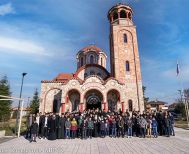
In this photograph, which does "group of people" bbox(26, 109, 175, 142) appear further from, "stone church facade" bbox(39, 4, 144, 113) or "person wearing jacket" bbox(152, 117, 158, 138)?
"stone church facade" bbox(39, 4, 144, 113)

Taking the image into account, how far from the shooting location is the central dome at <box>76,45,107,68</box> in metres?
34.4

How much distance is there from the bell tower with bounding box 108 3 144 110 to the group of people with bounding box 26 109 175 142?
11.4 metres

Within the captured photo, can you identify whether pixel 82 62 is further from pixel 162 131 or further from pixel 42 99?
pixel 162 131

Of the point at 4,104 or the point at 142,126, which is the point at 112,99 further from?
the point at 4,104

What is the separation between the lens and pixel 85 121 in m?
12.5

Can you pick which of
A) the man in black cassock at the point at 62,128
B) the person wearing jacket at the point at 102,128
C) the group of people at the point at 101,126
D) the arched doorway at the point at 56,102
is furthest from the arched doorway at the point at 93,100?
the man in black cassock at the point at 62,128

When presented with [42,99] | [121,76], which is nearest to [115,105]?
[121,76]

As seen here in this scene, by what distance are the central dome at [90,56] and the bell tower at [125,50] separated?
559 cm

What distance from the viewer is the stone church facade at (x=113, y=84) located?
74.1 ft

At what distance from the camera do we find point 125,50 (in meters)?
27.1

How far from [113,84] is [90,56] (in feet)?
44.0

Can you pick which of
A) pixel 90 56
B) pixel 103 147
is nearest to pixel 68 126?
pixel 103 147

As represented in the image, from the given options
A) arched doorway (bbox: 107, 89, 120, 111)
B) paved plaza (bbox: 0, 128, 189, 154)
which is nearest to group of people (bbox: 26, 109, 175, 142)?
paved plaza (bbox: 0, 128, 189, 154)

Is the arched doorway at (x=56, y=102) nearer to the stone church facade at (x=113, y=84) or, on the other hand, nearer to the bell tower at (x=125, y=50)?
the stone church facade at (x=113, y=84)
